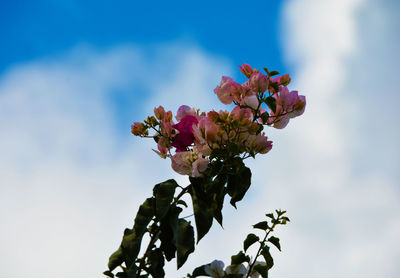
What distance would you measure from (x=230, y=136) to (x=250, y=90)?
17 centimetres

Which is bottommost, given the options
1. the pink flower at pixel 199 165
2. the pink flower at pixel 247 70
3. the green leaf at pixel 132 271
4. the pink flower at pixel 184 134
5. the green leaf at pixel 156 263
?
the green leaf at pixel 132 271

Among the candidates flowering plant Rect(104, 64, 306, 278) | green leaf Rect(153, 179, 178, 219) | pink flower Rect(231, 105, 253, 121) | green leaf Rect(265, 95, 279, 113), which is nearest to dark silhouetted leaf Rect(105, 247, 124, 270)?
flowering plant Rect(104, 64, 306, 278)

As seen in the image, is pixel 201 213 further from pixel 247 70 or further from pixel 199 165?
pixel 247 70

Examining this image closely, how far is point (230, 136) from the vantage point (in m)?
1.34

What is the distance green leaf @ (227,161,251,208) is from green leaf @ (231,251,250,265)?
0.80 feet

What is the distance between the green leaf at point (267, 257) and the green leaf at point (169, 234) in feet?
1.16

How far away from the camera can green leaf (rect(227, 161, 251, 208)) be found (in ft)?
4.41

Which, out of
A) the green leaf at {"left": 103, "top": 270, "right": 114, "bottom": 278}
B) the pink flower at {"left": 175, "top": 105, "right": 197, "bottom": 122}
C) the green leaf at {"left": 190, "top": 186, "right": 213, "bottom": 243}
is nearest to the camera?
the green leaf at {"left": 190, "top": 186, "right": 213, "bottom": 243}

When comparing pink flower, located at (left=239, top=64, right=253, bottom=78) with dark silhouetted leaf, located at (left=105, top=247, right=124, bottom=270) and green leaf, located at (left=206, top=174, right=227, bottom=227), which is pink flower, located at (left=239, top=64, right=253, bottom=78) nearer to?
green leaf, located at (left=206, top=174, right=227, bottom=227)

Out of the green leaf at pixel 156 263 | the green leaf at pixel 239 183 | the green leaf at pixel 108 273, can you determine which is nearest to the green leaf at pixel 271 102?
the green leaf at pixel 239 183

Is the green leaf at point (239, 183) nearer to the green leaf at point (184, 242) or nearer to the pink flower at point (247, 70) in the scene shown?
the green leaf at point (184, 242)

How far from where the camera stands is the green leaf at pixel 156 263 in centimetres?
135

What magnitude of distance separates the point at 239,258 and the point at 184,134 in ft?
1.58
